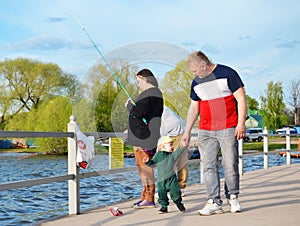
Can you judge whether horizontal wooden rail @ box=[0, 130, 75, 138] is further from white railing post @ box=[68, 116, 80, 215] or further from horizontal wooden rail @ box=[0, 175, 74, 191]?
horizontal wooden rail @ box=[0, 175, 74, 191]

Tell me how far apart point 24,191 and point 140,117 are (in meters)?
9.39

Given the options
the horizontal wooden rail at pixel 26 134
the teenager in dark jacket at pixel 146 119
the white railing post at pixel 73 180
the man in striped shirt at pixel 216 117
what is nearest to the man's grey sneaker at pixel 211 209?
the man in striped shirt at pixel 216 117

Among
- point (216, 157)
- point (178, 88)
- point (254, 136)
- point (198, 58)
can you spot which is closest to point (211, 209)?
point (216, 157)

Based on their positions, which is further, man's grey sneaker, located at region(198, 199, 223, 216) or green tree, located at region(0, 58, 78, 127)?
green tree, located at region(0, 58, 78, 127)

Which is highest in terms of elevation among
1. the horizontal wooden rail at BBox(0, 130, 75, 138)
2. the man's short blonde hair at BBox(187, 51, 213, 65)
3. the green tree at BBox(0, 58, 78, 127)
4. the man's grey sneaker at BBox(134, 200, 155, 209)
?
the green tree at BBox(0, 58, 78, 127)

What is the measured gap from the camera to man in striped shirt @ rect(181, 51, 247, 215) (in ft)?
17.2

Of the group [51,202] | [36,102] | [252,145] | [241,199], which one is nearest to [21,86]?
[36,102]

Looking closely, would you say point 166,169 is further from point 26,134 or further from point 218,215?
point 26,134

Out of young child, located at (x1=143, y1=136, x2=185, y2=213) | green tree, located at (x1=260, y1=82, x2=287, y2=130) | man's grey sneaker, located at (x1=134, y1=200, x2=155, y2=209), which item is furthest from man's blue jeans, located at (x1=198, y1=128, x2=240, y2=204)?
green tree, located at (x1=260, y1=82, x2=287, y2=130)

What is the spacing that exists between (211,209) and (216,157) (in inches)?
21.1

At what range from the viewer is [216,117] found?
17.7ft

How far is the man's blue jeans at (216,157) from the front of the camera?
5.35m

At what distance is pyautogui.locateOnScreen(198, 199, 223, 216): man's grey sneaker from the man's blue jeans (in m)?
0.05

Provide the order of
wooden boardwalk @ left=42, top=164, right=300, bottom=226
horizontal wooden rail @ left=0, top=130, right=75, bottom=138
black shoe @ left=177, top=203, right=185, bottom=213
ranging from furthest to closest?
black shoe @ left=177, top=203, right=185, bottom=213, wooden boardwalk @ left=42, top=164, right=300, bottom=226, horizontal wooden rail @ left=0, top=130, right=75, bottom=138
